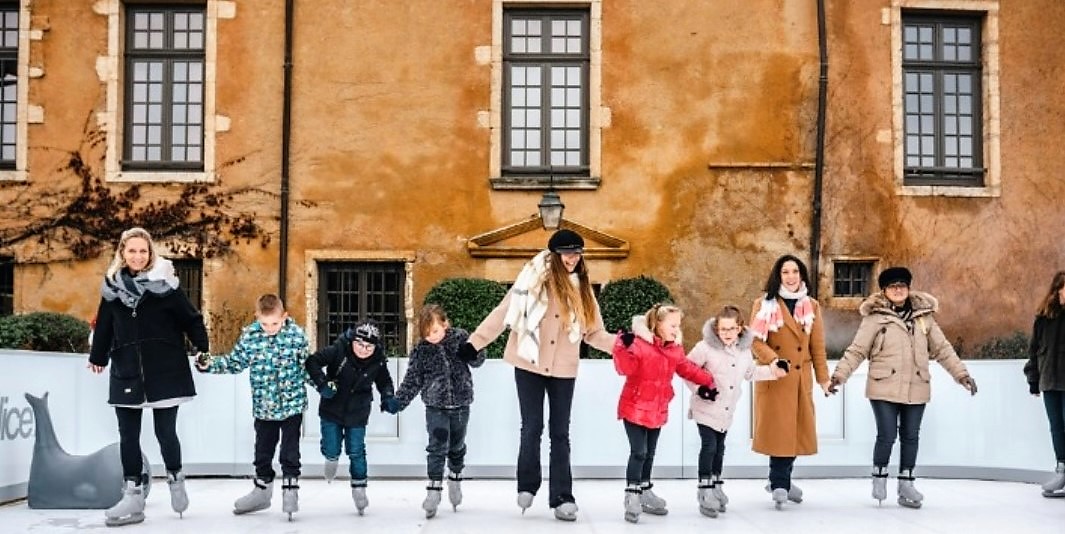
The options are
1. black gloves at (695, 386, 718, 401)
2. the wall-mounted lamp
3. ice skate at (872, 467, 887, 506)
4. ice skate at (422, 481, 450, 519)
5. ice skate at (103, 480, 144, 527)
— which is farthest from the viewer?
the wall-mounted lamp

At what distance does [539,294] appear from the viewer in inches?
303

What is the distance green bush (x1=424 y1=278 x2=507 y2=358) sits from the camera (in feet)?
49.7

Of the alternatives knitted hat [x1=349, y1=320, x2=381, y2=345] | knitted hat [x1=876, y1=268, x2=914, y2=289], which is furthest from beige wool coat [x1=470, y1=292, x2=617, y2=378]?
knitted hat [x1=876, y1=268, x2=914, y2=289]

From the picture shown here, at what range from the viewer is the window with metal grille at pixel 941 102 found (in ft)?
54.9

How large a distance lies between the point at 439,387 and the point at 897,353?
3107 millimetres

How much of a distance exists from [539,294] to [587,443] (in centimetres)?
292

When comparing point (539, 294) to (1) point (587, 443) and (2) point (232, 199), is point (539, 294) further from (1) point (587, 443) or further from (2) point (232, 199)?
(2) point (232, 199)

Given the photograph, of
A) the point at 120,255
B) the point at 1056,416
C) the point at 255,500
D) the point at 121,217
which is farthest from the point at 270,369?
the point at 121,217

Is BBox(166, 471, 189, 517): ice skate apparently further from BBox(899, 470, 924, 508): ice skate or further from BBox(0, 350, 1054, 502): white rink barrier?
BBox(899, 470, 924, 508): ice skate

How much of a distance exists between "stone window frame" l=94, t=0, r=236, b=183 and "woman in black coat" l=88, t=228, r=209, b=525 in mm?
8918

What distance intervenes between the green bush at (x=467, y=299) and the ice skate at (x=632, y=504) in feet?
24.7

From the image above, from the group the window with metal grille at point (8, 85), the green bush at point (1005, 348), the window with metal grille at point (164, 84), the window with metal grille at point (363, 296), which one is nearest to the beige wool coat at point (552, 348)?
the window with metal grille at point (363, 296)

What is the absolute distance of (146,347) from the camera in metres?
7.41

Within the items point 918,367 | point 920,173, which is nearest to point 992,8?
point 920,173
